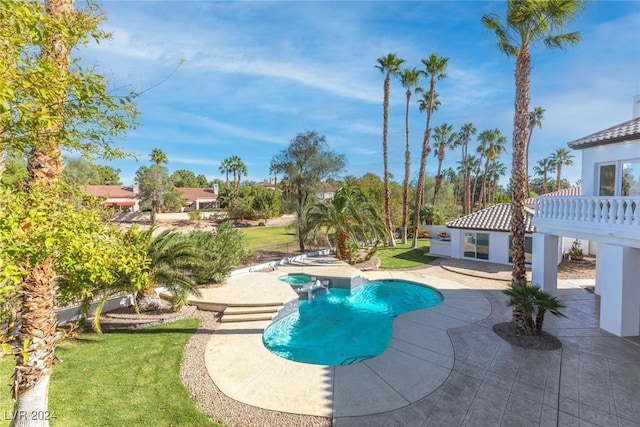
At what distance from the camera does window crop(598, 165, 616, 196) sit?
1238 cm

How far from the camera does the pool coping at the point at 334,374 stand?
7363 mm

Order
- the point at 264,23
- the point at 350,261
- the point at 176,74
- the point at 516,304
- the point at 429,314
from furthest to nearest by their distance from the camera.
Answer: the point at 350,261
the point at 264,23
the point at 429,314
the point at 516,304
the point at 176,74

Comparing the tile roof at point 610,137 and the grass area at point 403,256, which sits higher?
the tile roof at point 610,137

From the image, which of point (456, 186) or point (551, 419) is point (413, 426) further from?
point (456, 186)

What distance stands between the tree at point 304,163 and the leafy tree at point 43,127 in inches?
885

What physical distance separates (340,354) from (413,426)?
432cm

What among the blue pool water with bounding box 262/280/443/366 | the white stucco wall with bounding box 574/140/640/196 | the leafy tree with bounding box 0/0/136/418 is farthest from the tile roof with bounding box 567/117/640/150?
the leafy tree with bounding box 0/0/136/418

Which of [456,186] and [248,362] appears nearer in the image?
[248,362]

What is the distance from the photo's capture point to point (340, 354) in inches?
418

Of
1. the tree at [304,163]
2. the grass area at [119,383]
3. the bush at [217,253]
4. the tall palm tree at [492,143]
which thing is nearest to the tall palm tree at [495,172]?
the tall palm tree at [492,143]

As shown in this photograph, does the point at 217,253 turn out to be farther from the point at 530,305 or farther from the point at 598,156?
the point at 598,156

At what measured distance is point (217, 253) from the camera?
52.6 ft

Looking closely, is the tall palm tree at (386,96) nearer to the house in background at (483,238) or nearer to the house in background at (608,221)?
the house in background at (483,238)

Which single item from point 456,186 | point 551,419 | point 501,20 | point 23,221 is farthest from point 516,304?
point 456,186
